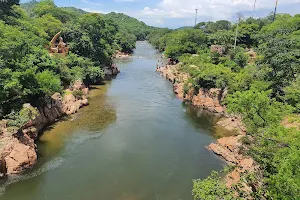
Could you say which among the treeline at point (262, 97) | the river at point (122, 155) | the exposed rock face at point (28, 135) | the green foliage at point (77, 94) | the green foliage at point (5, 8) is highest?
the green foliage at point (5, 8)

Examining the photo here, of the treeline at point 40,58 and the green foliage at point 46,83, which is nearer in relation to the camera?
the treeline at point 40,58

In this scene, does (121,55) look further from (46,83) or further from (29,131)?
(29,131)

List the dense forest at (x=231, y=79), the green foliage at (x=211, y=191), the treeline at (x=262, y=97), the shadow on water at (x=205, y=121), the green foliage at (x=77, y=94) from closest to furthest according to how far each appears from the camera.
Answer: the green foliage at (x=211, y=191), the treeline at (x=262, y=97), the dense forest at (x=231, y=79), the shadow on water at (x=205, y=121), the green foliage at (x=77, y=94)

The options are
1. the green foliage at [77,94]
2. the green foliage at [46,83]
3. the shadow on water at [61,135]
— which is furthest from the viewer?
the green foliage at [77,94]

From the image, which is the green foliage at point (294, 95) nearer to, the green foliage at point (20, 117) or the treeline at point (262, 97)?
the treeline at point (262, 97)

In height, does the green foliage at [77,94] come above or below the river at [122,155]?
above

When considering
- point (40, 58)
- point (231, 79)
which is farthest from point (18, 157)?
point (231, 79)

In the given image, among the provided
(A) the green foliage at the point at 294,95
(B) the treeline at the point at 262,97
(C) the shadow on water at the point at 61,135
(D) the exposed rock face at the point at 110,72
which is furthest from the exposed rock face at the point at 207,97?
(D) the exposed rock face at the point at 110,72

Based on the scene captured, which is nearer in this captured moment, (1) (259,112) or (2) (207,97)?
(1) (259,112)
